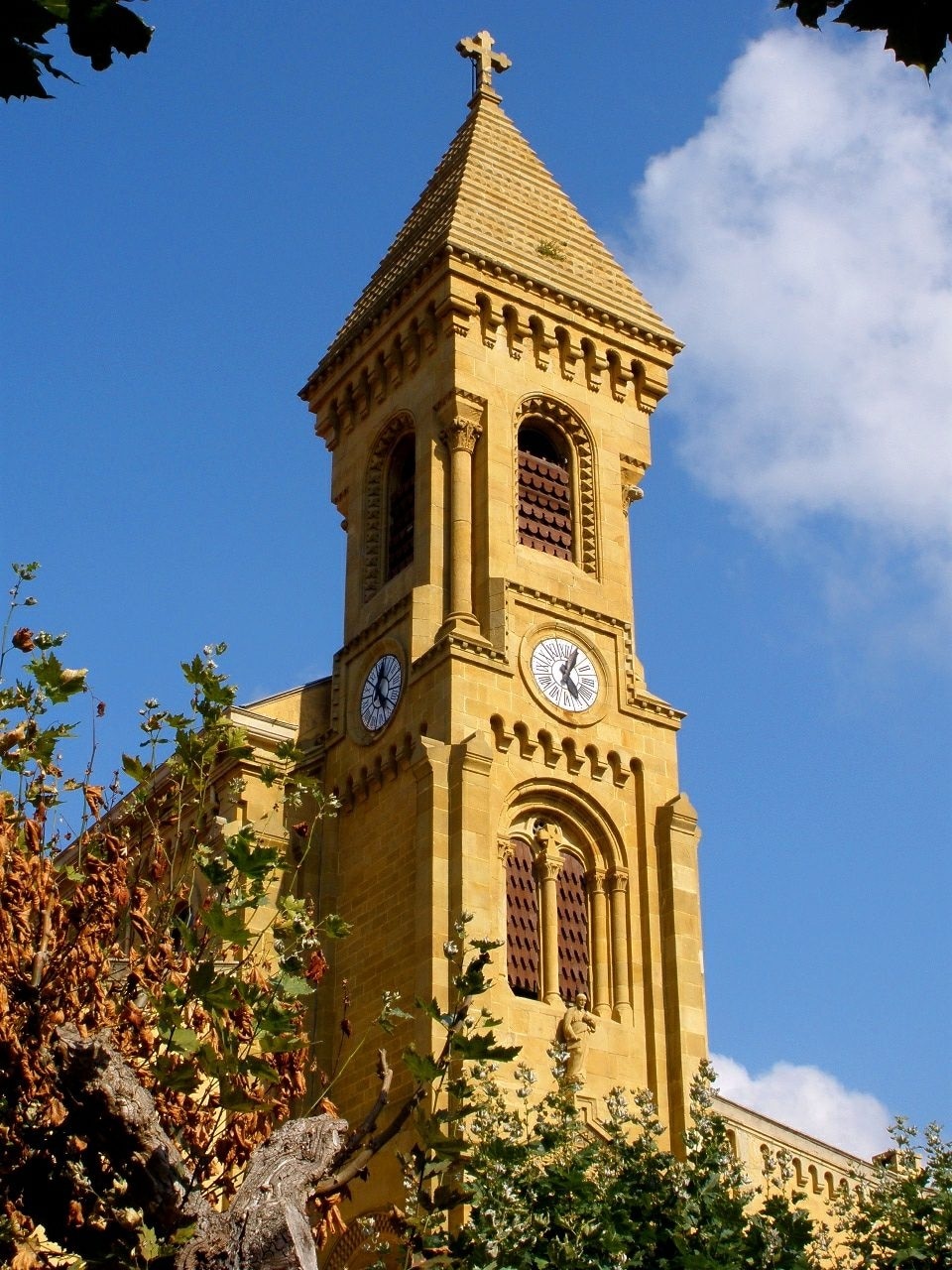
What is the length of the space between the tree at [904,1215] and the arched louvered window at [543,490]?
43.1ft

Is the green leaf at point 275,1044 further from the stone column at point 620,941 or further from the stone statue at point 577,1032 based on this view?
the stone column at point 620,941

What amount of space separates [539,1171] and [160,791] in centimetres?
1398

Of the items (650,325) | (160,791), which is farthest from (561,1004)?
(650,325)

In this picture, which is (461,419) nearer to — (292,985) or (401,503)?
(401,503)

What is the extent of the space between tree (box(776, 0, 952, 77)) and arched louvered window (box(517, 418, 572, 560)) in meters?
24.3

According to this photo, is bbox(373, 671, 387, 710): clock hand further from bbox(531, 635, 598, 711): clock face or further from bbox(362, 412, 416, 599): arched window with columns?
bbox(531, 635, 598, 711): clock face

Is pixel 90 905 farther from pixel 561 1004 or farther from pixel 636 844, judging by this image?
pixel 636 844

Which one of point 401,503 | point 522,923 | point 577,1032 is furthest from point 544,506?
point 577,1032

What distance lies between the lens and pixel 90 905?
541 inches

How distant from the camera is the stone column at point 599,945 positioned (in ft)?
92.7

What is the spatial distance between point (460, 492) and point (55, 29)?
23.9 metres

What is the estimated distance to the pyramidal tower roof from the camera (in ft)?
108

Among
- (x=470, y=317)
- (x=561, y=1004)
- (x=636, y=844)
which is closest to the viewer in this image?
(x=561, y=1004)

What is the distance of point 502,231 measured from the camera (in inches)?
1325
